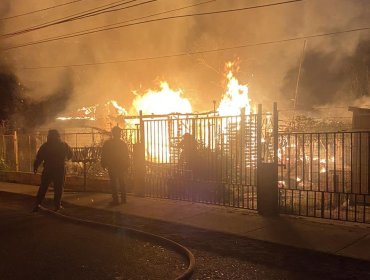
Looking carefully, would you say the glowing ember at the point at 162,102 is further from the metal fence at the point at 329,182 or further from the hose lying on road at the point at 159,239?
the hose lying on road at the point at 159,239

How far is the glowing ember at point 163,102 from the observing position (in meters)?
19.7

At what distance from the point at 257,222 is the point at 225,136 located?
202 centimetres

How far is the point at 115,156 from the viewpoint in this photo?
382 inches

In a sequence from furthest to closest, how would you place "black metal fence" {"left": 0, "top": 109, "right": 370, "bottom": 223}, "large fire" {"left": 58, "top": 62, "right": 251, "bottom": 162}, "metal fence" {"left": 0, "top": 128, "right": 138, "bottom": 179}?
1. "large fire" {"left": 58, "top": 62, "right": 251, "bottom": 162}
2. "metal fence" {"left": 0, "top": 128, "right": 138, "bottom": 179}
3. "black metal fence" {"left": 0, "top": 109, "right": 370, "bottom": 223}

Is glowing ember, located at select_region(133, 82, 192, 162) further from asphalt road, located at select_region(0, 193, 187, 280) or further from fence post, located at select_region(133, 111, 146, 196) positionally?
asphalt road, located at select_region(0, 193, 187, 280)

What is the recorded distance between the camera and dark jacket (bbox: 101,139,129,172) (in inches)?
382

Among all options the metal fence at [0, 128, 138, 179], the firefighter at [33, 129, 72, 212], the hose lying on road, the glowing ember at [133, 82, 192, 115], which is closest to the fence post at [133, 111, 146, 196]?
the firefighter at [33, 129, 72, 212]

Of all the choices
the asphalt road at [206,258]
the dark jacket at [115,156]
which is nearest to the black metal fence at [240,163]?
the dark jacket at [115,156]

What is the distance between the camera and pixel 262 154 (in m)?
8.59

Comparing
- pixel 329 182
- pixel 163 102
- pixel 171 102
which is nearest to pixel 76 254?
pixel 329 182

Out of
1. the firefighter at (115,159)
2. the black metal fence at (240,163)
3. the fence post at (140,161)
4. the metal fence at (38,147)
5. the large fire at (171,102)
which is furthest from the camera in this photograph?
the large fire at (171,102)

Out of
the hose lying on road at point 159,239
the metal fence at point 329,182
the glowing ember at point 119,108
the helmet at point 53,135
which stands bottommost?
the hose lying on road at point 159,239

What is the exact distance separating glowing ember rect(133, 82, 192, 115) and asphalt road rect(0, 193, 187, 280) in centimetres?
1202

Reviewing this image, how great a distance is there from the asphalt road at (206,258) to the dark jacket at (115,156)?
2.37 meters
